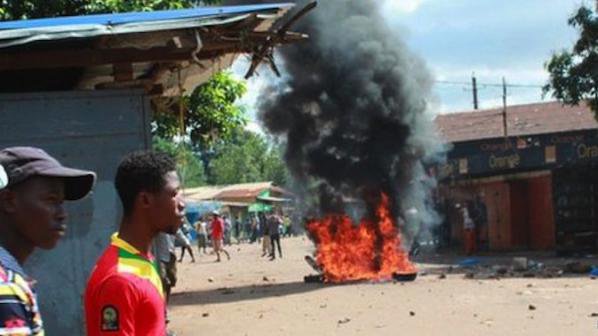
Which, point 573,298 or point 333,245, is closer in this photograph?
point 573,298

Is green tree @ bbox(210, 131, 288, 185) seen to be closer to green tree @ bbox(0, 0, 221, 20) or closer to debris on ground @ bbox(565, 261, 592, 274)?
debris on ground @ bbox(565, 261, 592, 274)

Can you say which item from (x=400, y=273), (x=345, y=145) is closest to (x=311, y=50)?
(x=345, y=145)

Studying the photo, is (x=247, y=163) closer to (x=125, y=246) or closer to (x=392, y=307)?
→ (x=392, y=307)

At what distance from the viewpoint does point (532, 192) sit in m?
26.1

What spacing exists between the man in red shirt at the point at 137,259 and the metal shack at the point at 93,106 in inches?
125

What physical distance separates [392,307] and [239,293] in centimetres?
385

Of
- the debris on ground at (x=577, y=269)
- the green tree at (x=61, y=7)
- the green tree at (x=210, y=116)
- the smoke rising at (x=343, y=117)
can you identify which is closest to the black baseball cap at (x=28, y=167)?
the green tree at (x=61, y=7)

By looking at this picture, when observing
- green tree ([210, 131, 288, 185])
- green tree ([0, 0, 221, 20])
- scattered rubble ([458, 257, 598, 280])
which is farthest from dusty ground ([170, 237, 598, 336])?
green tree ([210, 131, 288, 185])

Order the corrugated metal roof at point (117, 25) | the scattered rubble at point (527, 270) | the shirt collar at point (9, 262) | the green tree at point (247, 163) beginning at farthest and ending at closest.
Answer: the green tree at point (247, 163)
the scattered rubble at point (527, 270)
the corrugated metal roof at point (117, 25)
the shirt collar at point (9, 262)

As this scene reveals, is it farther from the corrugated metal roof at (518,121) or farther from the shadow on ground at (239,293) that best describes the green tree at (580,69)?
the corrugated metal roof at (518,121)

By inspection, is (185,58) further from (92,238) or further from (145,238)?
(145,238)

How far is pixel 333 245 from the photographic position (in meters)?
18.7

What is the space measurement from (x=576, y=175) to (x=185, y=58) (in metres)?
18.4

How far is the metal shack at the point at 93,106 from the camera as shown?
593 cm
